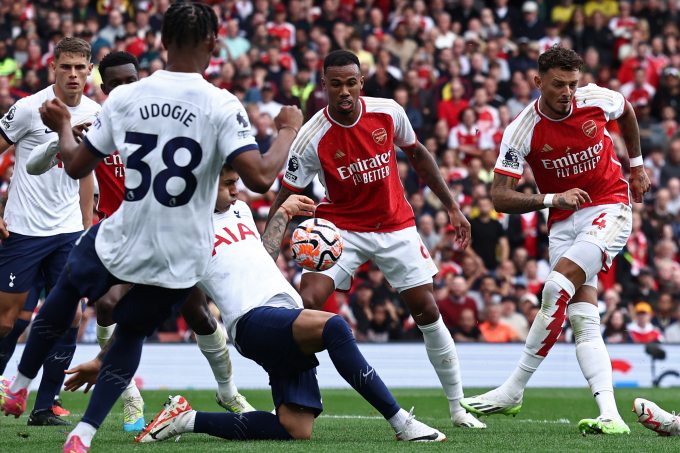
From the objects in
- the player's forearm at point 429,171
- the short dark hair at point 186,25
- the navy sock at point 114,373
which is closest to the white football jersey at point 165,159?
the short dark hair at point 186,25

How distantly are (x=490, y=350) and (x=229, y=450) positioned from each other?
7.49m

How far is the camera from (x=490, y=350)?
11758mm

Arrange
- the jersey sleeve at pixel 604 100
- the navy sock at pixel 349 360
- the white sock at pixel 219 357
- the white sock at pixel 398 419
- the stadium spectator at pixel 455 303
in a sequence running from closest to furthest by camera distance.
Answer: the navy sock at pixel 349 360 < the white sock at pixel 398 419 < the white sock at pixel 219 357 < the jersey sleeve at pixel 604 100 < the stadium spectator at pixel 455 303

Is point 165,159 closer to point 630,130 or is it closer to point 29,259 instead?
point 29,259

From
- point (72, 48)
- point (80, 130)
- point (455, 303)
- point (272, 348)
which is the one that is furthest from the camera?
point (455, 303)

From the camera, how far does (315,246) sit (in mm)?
5754

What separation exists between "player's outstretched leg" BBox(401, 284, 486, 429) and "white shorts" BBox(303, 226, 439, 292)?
99mm

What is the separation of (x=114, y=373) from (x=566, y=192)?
338 centimetres

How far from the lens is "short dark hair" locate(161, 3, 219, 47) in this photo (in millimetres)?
4441

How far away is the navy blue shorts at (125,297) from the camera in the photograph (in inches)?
181

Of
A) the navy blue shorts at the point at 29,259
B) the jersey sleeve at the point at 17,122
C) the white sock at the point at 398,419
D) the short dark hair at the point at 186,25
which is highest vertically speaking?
the short dark hair at the point at 186,25

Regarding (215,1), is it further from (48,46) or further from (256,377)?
(256,377)

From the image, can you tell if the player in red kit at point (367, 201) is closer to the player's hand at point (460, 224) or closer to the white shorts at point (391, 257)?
the white shorts at point (391, 257)

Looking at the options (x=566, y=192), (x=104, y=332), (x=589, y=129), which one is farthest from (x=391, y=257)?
(x=104, y=332)
